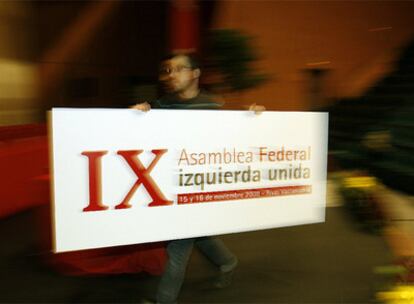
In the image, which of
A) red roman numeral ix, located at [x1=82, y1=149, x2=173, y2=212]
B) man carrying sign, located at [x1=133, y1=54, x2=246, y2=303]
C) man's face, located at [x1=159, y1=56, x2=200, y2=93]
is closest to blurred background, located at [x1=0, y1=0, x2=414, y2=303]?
man carrying sign, located at [x1=133, y1=54, x2=246, y2=303]

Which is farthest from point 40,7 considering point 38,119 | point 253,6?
point 253,6

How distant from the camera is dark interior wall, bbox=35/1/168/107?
32.7 ft

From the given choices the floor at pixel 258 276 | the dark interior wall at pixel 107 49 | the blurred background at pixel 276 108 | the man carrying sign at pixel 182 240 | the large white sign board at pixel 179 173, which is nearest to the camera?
the blurred background at pixel 276 108

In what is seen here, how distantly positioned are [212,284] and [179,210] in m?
0.91

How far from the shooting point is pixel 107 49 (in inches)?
438

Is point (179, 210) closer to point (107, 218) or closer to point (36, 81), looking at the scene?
point (107, 218)

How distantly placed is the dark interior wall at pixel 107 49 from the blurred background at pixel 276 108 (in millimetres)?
59

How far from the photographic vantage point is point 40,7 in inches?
385

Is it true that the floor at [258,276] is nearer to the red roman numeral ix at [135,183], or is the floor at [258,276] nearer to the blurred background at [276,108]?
the blurred background at [276,108]

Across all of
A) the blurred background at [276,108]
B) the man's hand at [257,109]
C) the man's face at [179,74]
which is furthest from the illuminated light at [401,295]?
the man's face at [179,74]

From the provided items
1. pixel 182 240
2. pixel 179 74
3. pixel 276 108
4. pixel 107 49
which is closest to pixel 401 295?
pixel 182 240

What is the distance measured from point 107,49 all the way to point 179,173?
30.5ft

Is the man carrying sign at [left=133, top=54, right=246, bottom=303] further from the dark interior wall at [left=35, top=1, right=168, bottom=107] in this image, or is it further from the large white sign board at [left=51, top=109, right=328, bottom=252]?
the dark interior wall at [left=35, top=1, right=168, bottom=107]

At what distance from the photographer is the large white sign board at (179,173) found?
2299 mm
